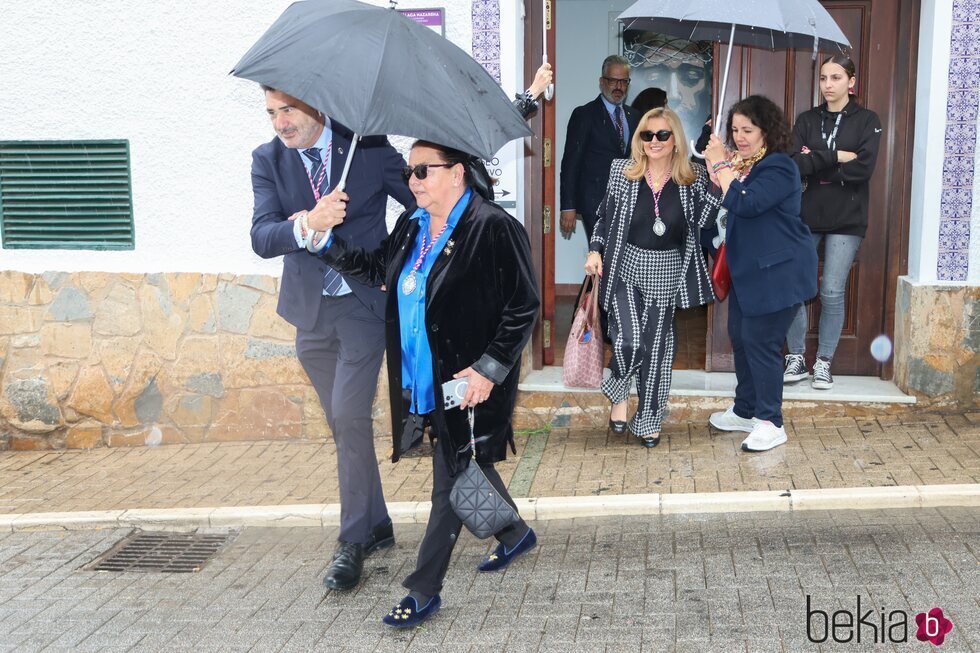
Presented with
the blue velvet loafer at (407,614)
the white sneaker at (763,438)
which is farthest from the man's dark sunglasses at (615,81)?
the blue velvet loafer at (407,614)

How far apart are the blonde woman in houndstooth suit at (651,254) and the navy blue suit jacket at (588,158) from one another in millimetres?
2010

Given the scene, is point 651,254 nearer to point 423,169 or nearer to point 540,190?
point 540,190

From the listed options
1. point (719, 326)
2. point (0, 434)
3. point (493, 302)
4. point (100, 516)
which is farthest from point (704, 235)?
point (0, 434)

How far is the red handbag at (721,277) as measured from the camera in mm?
6832

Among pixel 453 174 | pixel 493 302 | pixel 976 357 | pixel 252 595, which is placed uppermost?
pixel 453 174

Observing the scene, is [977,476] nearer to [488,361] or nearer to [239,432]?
[488,361]

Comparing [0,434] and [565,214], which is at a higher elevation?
[565,214]

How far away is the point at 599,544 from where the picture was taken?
17.8ft

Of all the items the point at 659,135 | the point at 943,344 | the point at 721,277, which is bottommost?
the point at 943,344

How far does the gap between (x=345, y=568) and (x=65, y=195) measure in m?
4.11

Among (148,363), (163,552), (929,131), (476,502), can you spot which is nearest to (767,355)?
(929,131)

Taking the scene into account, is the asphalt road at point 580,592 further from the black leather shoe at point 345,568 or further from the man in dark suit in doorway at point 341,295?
the man in dark suit in doorway at point 341,295

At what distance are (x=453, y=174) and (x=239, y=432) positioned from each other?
3857 millimetres

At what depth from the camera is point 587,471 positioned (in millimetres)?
6543
